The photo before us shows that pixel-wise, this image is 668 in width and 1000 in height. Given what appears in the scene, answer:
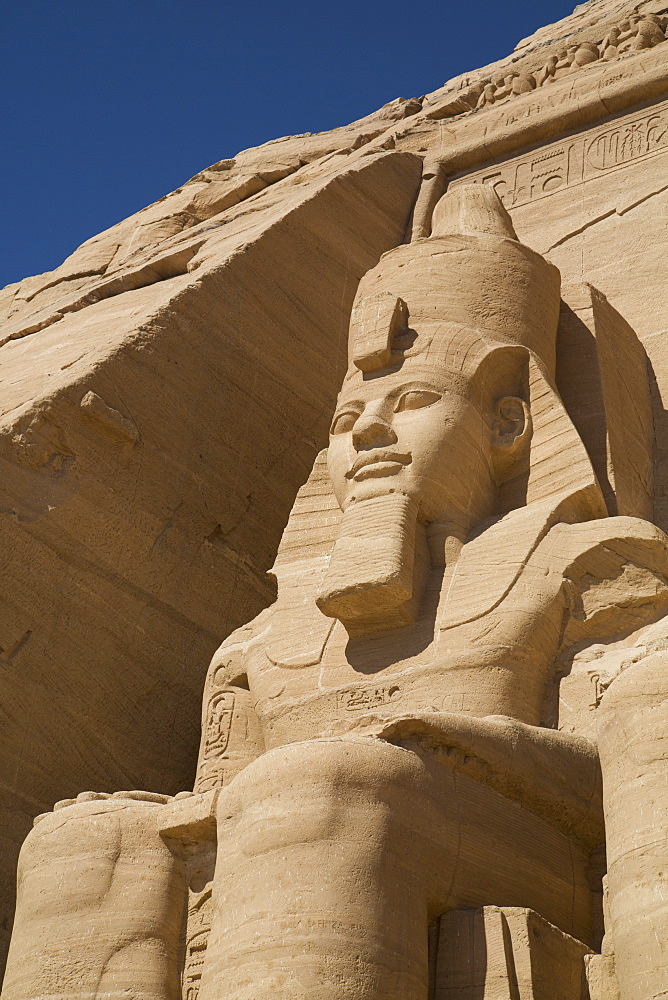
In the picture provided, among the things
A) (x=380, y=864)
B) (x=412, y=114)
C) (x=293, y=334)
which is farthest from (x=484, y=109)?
(x=380, y=864)

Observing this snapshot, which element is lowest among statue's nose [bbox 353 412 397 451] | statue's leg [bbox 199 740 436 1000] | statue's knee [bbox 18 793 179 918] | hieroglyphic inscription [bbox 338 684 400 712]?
statue's leg [bbox 199 740 436 1000]

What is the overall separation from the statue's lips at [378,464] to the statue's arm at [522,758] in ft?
3.77

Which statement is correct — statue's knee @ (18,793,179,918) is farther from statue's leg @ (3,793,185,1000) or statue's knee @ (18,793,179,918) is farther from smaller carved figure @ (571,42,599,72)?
smaller carved figure @ (571,42,599,72)

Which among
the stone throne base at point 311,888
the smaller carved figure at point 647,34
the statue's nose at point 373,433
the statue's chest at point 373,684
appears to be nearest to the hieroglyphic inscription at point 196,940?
the stone throne base at point 311,888

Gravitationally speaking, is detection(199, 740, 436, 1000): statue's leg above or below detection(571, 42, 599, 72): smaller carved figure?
below

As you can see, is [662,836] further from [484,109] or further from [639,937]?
[484,109]

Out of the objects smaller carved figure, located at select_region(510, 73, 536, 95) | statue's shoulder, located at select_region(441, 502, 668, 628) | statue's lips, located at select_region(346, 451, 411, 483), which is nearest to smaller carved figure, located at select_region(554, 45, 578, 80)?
smaller carved figure, located at select_region(510, 73, 536, 95)

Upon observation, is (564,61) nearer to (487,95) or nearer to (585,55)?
(585,55)

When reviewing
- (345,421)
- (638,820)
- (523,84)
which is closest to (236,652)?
(345,421)

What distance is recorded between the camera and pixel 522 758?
3.63 metres

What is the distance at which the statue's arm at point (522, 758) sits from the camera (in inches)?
138

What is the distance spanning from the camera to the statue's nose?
4719 mm

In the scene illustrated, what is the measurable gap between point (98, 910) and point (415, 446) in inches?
72.5

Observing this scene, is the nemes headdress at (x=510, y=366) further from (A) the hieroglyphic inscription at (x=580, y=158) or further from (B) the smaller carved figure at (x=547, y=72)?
(B) the smaller carved figure at (x=547, y=72)
